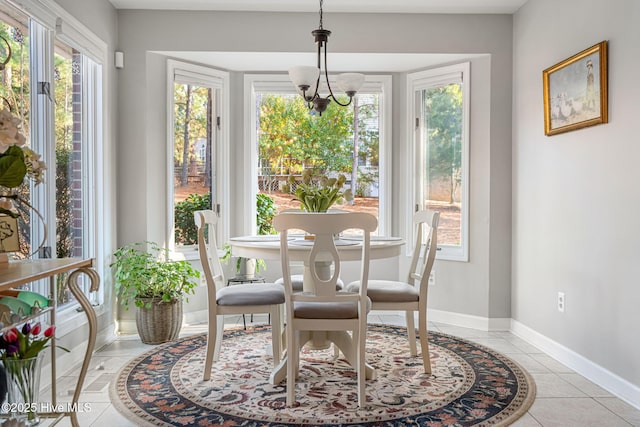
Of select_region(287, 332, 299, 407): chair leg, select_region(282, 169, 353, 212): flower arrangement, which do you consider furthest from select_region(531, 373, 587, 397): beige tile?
select_region(282, 169, 353, 212): flower arrangement

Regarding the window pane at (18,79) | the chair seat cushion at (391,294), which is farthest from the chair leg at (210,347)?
the window pane at (18,79)

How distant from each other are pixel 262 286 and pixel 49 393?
1248 millimetres

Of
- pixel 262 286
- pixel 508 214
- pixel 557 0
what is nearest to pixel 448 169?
pixel 508 214

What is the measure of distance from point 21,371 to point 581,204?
2998 mm

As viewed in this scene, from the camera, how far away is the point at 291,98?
4.88 m

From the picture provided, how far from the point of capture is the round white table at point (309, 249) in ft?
9.35

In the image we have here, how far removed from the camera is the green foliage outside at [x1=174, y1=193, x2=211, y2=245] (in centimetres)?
441

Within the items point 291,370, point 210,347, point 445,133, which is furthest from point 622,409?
point 445,133

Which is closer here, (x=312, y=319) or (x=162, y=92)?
(x=312, y=319)

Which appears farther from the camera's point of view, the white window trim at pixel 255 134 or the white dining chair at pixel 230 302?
the white window trim at pixel 255 134

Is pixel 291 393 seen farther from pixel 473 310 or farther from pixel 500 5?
pixel 500 5

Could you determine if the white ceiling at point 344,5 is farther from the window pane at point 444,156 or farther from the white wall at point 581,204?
the window pane at point 444,156

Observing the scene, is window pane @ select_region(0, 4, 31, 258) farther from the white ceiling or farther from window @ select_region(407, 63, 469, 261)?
window @ select_region(407, 63, 469, 261)

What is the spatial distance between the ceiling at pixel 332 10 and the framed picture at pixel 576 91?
88cm
